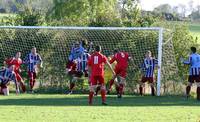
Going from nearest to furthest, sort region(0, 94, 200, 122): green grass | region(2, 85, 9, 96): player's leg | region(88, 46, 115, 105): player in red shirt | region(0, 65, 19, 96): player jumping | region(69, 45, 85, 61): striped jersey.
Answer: region(0, 94, 200, 122): green grass → region(88, 46, 115, 105): player in red shirt → region(2, 85, 9, 96): player's leg → region(0, 65, 19, 96): player jumping → region(69, 45, 85, 61): striped jersey

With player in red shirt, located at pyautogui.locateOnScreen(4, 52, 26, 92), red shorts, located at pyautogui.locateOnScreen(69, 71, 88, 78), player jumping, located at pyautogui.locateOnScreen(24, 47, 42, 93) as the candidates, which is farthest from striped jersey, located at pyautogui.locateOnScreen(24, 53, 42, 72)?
red shorts, located at pyautogui.locateOnScreen(69, 71, 88, 78)

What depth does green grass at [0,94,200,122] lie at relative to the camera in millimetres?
14953

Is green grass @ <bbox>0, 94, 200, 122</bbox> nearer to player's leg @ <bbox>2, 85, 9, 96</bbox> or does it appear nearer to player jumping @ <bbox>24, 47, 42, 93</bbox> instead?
player's leg @ <bbox>2, 85, 9, 96</bbox>

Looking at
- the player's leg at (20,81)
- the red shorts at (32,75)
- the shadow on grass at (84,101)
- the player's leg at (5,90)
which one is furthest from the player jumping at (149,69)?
the player's leg at (5,90)

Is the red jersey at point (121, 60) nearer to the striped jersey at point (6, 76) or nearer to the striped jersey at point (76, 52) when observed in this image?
the striped jersey at point (76, 52)

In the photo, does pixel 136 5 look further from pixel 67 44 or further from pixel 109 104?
pixel 109 104

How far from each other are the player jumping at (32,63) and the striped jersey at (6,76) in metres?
0.97

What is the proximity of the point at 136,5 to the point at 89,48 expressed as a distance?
7.23m

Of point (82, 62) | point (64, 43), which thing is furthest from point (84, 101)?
point (64, 43)

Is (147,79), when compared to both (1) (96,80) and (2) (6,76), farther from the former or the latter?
(2) (6,76)

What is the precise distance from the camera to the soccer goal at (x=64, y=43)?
25.2 meters

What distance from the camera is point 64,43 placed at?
25719 millimetres

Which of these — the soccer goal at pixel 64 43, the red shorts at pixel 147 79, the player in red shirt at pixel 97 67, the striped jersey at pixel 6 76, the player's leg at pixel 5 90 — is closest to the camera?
the player in red shirt at pixel 97 67

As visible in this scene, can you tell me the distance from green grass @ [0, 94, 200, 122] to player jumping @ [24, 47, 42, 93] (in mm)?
2441
